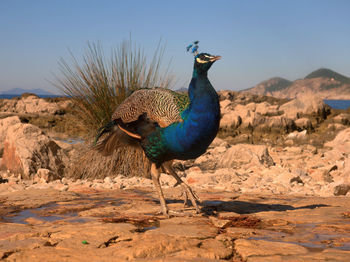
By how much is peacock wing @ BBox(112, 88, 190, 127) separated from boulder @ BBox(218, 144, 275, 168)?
4.15 meters

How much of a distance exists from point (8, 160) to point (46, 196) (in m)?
2.65

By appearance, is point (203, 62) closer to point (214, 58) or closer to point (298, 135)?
point (214, 58)

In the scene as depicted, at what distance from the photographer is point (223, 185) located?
21.0 ft

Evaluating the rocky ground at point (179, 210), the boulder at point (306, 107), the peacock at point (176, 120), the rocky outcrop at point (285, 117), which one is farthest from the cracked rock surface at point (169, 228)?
the boulder at point (306, 107)

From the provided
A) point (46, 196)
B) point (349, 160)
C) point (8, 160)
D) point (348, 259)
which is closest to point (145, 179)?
point (46, 196)

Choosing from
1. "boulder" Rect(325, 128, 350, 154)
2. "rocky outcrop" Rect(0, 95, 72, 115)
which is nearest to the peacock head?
"boulder" Rect(325, 128, 350, 154)

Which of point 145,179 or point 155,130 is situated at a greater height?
point 155,130

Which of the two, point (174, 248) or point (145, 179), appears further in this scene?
point (145, 179)

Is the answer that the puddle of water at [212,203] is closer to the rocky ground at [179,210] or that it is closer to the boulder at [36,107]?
the rocky ground at [179,210]

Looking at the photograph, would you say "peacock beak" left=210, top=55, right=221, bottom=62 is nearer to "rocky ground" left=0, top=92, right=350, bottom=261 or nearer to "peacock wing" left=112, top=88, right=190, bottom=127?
"peacock wing" left=112, top=88, right=190, bottom=127

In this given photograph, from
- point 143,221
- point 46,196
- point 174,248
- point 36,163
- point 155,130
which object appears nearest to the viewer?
point 174,248

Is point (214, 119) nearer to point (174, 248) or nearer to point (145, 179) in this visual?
point (174, 248)

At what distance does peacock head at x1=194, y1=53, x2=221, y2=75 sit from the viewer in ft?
12.9

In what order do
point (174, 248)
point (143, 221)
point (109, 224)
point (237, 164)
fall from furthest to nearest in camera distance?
point (237, 164) < point (143, 221) < point (109, 224) < point (174, 248)
